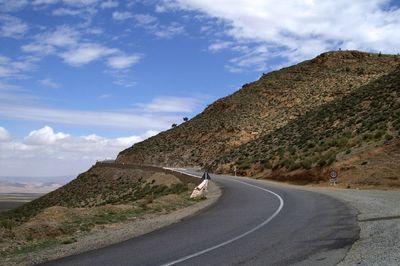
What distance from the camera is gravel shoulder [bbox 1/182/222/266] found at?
1046 centimetres

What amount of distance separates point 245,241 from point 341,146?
1187 inches

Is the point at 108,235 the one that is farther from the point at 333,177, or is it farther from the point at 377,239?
the point at 333,177

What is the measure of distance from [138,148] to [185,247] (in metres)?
88.6

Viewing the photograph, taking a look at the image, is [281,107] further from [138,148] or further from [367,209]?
[367,209]

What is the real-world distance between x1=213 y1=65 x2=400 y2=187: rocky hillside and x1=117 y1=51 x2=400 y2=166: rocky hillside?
15.5 meters

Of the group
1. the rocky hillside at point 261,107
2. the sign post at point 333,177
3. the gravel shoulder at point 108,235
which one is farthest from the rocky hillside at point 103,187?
the gravel shoulder at point 108,235

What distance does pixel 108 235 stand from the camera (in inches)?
523

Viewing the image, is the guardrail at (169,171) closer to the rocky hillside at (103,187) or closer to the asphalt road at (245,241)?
the rocky hillside at (103,187)

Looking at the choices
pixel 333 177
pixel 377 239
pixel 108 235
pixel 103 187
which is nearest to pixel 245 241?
pixel 377 239

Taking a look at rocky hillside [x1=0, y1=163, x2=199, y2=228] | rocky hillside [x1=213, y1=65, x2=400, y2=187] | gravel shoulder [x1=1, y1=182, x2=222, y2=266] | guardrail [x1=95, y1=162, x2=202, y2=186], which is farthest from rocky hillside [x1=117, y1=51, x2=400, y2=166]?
gravel shoulder [x1=1, y1=182, x2=222, y2=266]

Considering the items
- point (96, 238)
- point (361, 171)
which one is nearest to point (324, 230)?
point (96, 238)

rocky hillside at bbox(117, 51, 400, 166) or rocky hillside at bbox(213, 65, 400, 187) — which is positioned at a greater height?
rocky hillside at bbox(117, 51, 400, 166)

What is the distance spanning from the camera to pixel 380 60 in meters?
95.0

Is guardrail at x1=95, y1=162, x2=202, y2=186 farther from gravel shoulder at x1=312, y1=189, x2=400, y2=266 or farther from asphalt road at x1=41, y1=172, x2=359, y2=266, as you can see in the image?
gravel shoulder at x1=312, y1=189, x2=400, y2=266
